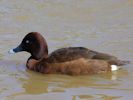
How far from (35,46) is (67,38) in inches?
70.1

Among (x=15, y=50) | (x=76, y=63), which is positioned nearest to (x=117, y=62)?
(x=76, y=63)

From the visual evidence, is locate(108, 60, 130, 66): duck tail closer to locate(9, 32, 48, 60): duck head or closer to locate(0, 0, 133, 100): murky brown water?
locate(0, 0, 133, 100): murky brown water

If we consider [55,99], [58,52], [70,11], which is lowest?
[55,99]

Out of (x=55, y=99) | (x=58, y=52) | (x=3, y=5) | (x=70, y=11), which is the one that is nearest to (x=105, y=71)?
(x=58, y=52)

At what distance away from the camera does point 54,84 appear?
9375mm

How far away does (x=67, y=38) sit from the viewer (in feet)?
39.5

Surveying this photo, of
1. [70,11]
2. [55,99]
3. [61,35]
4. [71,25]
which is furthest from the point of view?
[70,11]

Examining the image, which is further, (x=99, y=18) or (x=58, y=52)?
(x=99, y=18)

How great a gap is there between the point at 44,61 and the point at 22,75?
45 cm

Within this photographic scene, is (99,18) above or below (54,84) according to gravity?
above

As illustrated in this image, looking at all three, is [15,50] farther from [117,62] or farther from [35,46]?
[117,62]

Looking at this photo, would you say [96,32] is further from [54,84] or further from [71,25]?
[54,84]

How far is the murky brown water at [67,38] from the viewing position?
352 inches

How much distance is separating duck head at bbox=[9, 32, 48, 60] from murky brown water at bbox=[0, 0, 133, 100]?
0.28m
